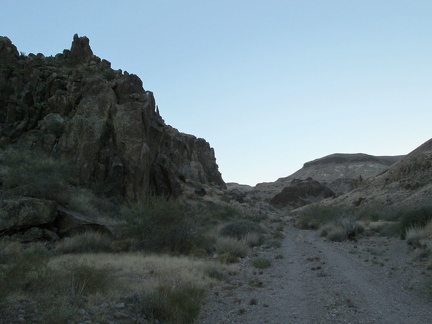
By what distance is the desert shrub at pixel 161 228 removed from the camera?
18.7 metres

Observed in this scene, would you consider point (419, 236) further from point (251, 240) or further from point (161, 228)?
point (161, 228)

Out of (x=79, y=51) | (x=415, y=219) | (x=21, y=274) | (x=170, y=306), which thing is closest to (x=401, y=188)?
(x=415, y=219)

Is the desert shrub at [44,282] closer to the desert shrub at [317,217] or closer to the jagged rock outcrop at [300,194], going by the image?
the desert shrub at [317,217]

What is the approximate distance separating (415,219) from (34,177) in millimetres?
21035

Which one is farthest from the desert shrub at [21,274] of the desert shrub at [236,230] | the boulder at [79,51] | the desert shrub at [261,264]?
the boulder at [79,51]

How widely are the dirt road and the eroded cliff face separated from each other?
1437 cm

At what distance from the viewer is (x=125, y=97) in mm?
31188

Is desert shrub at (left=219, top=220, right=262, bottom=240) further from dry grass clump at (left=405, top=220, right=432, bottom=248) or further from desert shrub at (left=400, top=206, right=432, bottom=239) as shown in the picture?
dry grass clump at (left=405, top=220, right=432, bottom=248)

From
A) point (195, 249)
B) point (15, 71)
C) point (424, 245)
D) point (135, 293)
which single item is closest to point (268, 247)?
point (195, 249)

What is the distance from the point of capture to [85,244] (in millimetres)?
16938

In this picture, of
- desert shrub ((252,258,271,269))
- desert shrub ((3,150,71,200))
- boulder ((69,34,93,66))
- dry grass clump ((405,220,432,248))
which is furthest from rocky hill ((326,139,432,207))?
boulder ((69,34,93,66))

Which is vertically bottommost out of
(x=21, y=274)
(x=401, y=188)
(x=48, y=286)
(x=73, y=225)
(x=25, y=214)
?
(x=48, y=286)

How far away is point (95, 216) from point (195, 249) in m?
6.89

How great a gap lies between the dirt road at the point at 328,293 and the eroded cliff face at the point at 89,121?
47.1ft
